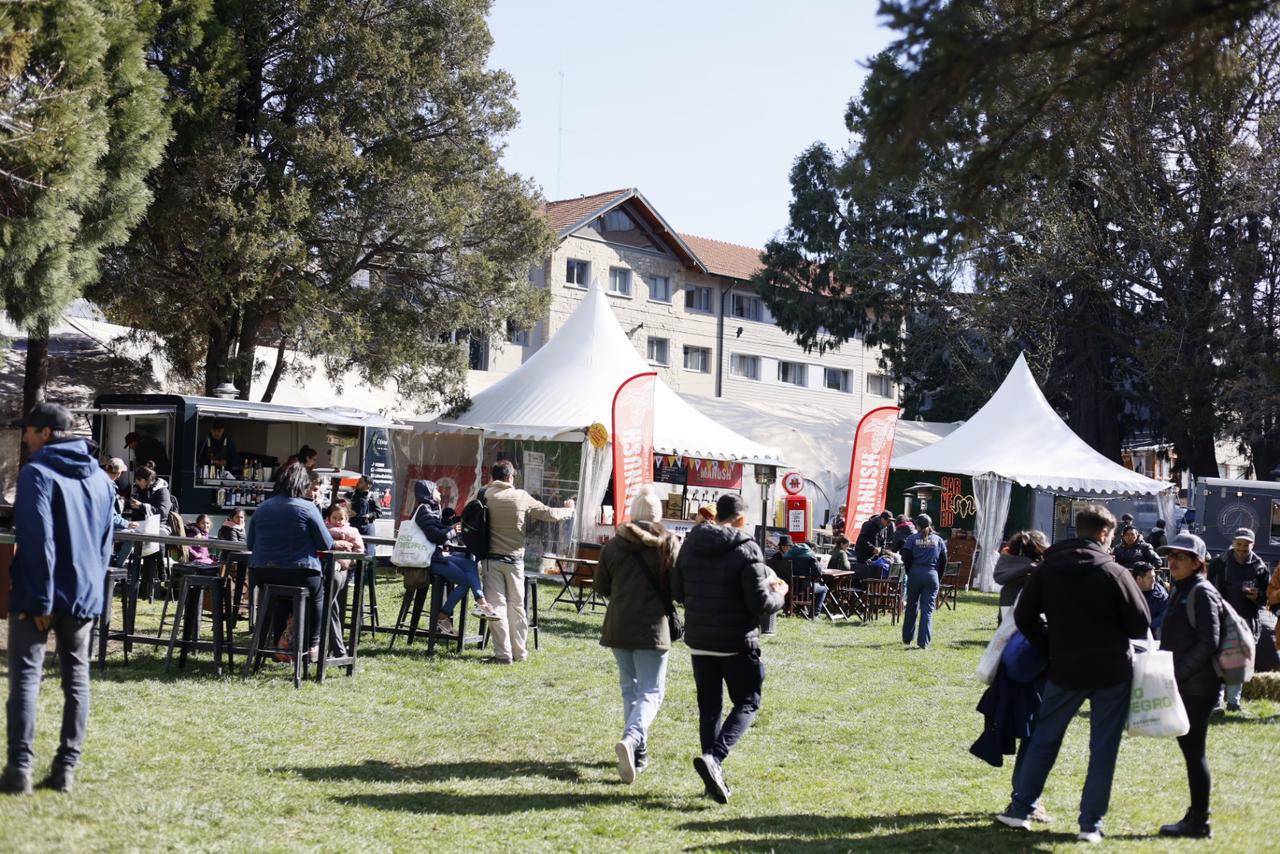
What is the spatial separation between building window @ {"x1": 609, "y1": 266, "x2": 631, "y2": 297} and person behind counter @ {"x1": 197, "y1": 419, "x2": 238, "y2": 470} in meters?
23.5

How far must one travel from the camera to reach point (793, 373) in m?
47.2

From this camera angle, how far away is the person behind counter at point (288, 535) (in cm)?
892

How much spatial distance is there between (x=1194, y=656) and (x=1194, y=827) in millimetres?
A: 862

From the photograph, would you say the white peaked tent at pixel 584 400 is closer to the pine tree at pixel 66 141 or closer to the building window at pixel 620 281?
the pine tree at pixel 66 141

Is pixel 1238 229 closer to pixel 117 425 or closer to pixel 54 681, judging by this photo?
pixel 117 425

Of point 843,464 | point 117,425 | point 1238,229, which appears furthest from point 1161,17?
point 1238,229

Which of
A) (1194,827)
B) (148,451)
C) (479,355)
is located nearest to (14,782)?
(1194,827)

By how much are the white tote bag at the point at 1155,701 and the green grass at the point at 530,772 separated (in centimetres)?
59

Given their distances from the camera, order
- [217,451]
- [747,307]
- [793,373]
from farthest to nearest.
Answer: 1. [793,373]
2. [747,307]
3. [217,451]

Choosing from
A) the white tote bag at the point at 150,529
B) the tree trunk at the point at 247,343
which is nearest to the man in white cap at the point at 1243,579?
the white tote bag at the point at 150,529

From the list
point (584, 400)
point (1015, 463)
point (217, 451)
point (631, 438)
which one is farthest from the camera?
point (1015, 463)

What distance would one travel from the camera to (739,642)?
6.59 meters

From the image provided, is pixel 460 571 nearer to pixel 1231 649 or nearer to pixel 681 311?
pixel 1231 649

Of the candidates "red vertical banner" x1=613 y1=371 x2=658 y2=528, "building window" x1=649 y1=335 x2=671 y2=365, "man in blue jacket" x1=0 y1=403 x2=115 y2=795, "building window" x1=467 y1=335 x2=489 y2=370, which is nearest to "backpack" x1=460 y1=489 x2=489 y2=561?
"red vertical banner" x1=613 y1=371 x2=658 y2=528
